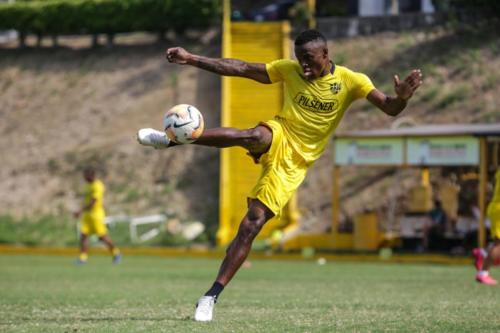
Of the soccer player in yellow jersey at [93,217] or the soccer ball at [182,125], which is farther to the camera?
the soccer player in yellow jersey at [93,217]

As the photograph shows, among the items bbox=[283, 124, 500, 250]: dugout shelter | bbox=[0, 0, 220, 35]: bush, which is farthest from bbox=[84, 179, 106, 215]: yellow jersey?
bbox=[0, 0, 220, 35]: bush

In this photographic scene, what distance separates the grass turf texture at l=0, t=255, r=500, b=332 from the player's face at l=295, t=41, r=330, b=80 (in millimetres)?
2395

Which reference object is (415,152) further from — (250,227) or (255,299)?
(250,227)

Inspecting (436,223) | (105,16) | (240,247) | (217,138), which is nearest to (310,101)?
(217,138)

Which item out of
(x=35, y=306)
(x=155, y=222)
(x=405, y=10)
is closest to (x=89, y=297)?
(x=35, y=306)

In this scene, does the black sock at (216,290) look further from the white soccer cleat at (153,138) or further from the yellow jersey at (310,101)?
the yellow jersey at (310,101)

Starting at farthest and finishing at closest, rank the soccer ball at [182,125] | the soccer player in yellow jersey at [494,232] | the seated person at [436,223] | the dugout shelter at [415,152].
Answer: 1. the seated person at [436,223]
2. the dugout shelter at [415,152]
3. the soccer player in yellow jersey at [494,232]
4. the soccer ball at [182,125]

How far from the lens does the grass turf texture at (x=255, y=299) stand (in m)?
10.4

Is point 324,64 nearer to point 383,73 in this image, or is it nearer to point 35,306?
point 35,306

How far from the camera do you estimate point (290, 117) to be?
11.2 metres

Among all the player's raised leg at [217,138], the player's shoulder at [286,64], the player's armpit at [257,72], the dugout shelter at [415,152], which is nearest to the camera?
the player's raised leg at [217,138]

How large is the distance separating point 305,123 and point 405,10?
108 feet

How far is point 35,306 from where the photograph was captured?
13016 mm

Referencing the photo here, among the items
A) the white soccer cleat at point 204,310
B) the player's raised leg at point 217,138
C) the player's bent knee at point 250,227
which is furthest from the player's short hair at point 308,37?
the white soccer cleat at point 204,310
